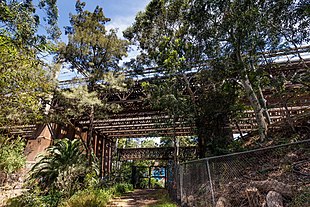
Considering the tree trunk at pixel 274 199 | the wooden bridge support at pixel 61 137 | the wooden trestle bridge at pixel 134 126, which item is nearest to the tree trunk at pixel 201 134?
the wooden trestle bridge at pixel 134 126

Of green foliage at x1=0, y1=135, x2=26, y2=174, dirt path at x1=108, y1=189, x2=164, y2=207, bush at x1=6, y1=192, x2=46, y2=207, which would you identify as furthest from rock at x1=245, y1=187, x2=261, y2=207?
green foliage at x1=0, y1=135, x2=26, y2=174

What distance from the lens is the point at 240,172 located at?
4.54 metres

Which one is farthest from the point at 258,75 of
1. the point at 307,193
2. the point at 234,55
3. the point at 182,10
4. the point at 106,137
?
the point at 106,137

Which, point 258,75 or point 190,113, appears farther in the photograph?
point 190,113

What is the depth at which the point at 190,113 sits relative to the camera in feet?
29.1

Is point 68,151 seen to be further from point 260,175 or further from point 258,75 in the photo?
point 258,75

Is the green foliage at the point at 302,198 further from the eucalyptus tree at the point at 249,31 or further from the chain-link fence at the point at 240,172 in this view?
the eucalyptus tree at the point at 249,31

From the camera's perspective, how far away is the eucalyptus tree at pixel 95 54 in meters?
10.4

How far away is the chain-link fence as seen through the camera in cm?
392

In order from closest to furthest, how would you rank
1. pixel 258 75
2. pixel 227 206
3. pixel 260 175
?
pixel 227 206 < pixel 260 175 < pixel 258 75

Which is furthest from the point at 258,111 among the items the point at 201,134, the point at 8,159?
the point at 8,159

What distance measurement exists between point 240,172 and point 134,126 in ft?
38.9

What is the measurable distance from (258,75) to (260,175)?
128 inches

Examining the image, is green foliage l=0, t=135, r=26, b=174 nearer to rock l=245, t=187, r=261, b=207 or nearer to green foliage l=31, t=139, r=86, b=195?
green foliage l=31, t=139, r=86, b=195
